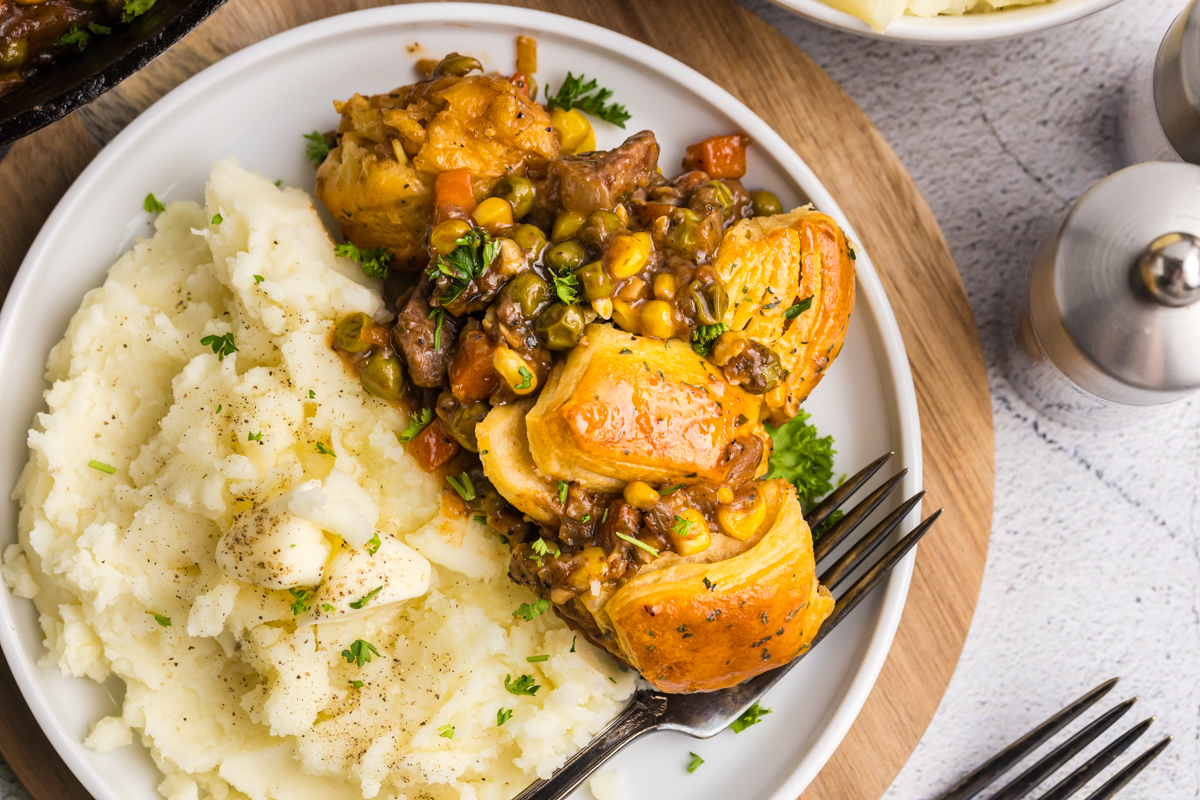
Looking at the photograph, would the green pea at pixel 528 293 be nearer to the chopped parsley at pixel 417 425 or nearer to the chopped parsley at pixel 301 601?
the chopped parsley at pixel 417 425

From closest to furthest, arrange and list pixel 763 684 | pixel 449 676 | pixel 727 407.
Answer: pixel 727 407, pixel 449 676, pixel 763 684

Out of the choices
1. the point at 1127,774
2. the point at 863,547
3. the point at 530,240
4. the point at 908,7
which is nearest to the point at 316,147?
the point at 530,240

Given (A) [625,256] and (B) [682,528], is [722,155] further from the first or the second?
(B) [682,528]

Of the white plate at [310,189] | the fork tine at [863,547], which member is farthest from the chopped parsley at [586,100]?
the fork tine at [863,547]

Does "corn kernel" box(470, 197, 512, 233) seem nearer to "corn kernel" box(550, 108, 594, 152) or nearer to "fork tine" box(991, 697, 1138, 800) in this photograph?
"corn kernel" box(550, 108, 594, 152)

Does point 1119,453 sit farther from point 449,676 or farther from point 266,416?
point 266,416

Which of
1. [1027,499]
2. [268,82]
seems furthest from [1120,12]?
[268,82]
